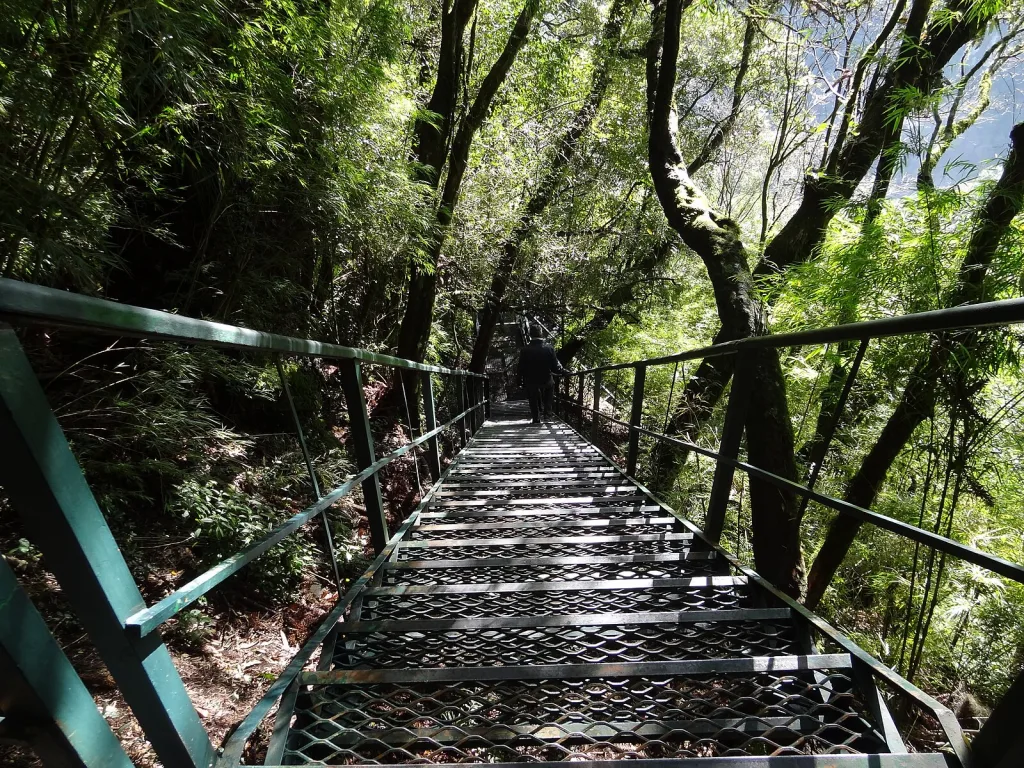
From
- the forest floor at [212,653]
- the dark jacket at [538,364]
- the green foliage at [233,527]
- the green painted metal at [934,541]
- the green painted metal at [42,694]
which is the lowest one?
the forest floor at [212,653]

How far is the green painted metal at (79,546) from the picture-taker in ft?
2.17

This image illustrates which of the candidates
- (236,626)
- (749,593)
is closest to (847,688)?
(749,593)

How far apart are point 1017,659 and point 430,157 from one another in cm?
671

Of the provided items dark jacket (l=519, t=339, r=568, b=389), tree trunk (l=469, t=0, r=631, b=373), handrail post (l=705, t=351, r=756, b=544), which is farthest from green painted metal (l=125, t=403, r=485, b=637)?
tree trunk (l=469, t=0, r=631, b=373)

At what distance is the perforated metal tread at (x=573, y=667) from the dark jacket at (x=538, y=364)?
533 cm

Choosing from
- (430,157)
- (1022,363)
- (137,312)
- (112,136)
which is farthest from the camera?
(430,157)

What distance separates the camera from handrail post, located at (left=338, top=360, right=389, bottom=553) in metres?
2.09

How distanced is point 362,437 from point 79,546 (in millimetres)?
1439

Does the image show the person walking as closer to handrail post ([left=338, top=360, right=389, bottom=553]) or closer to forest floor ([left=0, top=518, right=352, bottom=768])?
forest floor ([left=0, top=518, right=352, bottom=768])

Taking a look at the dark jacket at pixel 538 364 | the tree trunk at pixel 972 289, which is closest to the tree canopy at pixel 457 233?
the tree trunk at pixel 972 289

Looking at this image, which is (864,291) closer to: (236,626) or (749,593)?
(749,593)

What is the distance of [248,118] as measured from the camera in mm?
2555

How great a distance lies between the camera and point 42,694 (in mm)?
686

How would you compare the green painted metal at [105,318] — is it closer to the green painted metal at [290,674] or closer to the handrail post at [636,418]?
the green painted metal at [290,674]
